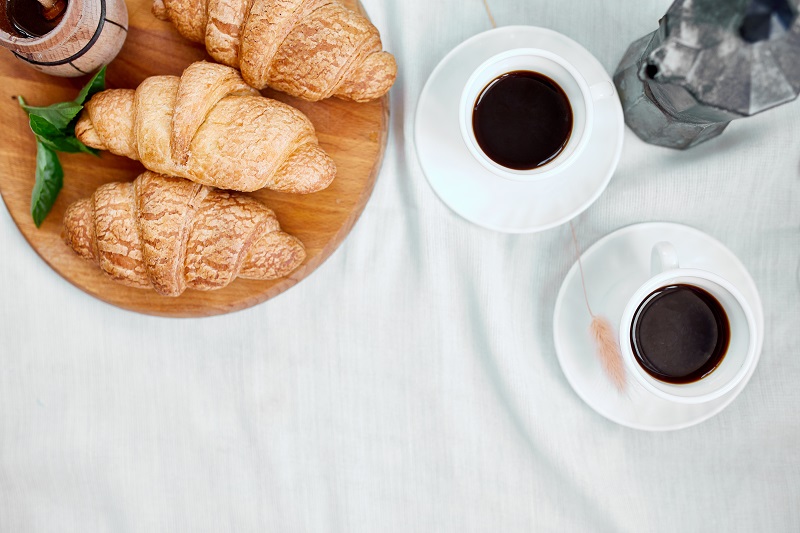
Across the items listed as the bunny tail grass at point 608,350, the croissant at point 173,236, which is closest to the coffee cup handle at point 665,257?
the bunny tail grass at point 608,350

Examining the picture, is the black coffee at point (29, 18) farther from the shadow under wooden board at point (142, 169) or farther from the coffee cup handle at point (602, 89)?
the coffee cup handle at point (602, 89)

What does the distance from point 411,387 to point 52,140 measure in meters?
0.85

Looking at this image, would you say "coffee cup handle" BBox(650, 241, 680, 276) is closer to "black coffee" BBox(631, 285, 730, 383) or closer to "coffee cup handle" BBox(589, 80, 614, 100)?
"black coffee" BBox(631, 285, 730, 383)

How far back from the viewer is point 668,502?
134 centimetres

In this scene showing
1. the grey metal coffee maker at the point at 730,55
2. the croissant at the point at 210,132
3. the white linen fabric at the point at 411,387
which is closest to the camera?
the grey metal coffee maker at the point at 730,55

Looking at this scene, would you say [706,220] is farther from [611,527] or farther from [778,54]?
[611,527]

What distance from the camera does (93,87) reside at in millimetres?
1132

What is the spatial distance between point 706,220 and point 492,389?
576mm

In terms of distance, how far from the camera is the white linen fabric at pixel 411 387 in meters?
1.31

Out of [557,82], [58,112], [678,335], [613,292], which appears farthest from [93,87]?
[678,335]

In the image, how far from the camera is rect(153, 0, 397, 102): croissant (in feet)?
3.50

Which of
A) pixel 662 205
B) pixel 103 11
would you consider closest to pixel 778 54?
pixel 662 205

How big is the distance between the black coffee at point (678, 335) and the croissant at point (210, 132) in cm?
66

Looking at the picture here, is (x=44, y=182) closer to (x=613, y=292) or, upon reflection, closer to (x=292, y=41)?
(x=292, y=41)
